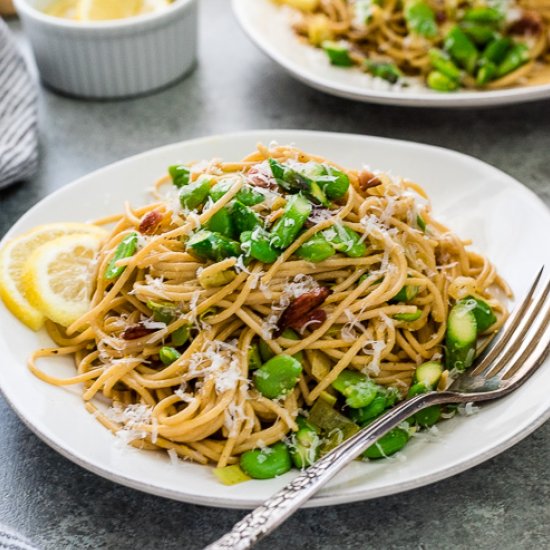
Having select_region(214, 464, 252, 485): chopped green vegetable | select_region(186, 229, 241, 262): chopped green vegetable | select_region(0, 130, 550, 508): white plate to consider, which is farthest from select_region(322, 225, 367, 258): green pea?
select_region(214, 464, 252, 485): chopped green vegetable

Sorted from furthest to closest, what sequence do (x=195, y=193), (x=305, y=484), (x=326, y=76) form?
(x=326, y=76) < (x=195, y=193) < (x=305, y=484)

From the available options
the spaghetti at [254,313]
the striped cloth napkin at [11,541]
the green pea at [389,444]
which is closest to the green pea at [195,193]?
the spaghetti at [254,313]

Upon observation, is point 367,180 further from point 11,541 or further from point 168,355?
point 11,541

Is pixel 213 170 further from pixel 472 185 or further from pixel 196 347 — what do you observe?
pixel 472 185

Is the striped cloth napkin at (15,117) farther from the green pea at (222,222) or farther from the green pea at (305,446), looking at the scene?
the green pea at (305,446)

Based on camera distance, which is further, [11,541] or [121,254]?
[121,254]

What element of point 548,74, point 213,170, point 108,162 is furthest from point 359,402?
point 548,74

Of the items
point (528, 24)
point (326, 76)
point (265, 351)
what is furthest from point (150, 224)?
point (528, 24)
